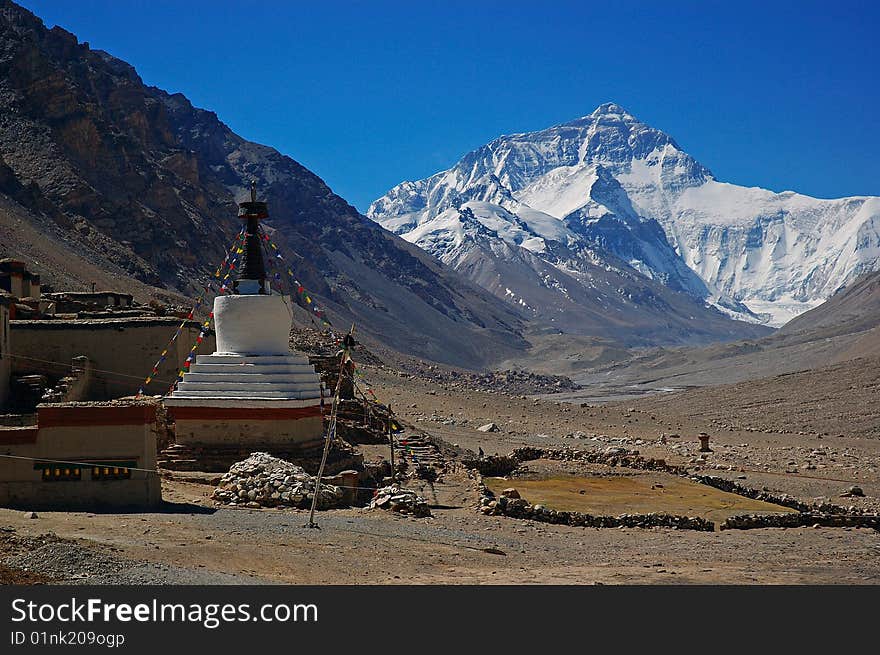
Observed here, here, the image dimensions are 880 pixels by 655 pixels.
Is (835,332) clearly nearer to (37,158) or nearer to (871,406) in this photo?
(871,406)

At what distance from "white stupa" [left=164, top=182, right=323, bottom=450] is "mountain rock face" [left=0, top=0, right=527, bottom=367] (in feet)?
115

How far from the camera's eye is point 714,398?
67750 millimetres

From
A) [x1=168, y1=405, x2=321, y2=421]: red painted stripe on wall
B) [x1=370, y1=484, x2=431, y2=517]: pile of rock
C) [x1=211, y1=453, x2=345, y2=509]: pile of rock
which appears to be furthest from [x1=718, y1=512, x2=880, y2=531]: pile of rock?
[x1=168, y1=405, x2=321, y2=421]: red painted stripe on wall

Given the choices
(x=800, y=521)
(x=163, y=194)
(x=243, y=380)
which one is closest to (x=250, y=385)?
(x=243, y=380)

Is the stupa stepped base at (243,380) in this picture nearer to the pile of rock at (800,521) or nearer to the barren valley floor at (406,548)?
the barren valley floor at (406,548)

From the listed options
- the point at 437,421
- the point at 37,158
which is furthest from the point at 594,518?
the point at 37,158

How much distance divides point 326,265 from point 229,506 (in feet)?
395

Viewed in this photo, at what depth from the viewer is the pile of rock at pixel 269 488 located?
53.2 ft

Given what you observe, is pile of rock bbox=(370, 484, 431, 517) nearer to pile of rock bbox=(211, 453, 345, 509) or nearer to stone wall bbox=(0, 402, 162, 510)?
pile of rock bbox=(211, 453, 345, 509)

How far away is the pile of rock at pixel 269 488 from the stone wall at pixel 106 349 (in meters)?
6.38

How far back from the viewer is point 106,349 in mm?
22531

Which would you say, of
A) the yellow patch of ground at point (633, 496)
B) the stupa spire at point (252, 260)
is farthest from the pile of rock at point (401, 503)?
the stupa spire at point (252, 260)

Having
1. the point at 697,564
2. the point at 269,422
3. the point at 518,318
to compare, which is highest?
the point at 518,318

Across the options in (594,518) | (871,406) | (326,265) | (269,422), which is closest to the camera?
(594,518)
